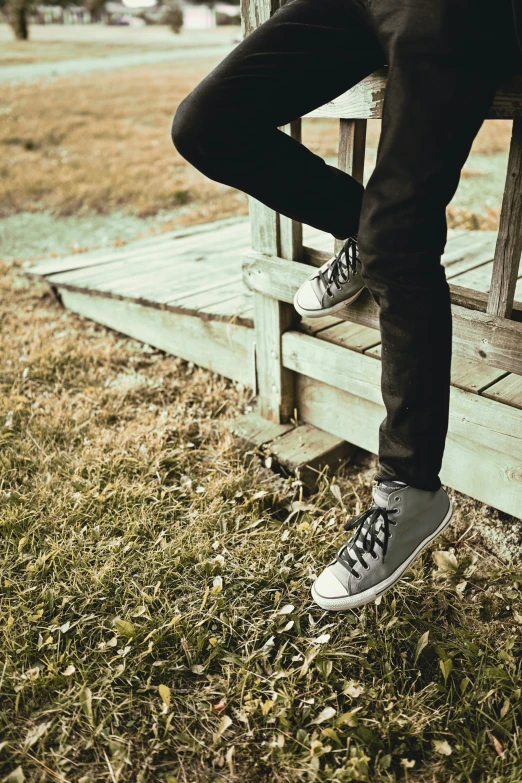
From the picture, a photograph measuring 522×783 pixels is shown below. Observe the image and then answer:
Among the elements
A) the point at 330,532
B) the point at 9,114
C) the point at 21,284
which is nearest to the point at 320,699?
the point at 330,532

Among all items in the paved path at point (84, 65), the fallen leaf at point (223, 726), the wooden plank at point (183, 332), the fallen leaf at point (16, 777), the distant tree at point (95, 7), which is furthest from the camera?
the distant tree at point (95, 7)

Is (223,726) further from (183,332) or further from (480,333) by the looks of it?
→ (183,332)

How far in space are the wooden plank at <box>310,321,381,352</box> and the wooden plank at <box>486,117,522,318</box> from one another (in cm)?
64

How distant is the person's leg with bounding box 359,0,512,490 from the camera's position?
4.41 feet

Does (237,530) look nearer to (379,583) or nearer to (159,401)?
(379,583)

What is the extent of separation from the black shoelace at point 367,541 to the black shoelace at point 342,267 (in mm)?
729

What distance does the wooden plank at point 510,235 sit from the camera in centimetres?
168

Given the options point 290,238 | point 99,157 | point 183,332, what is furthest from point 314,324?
point 99,157

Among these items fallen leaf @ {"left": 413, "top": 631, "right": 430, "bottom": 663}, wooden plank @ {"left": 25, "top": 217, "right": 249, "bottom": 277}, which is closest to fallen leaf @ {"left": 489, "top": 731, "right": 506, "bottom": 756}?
fallen leaf @ {"left": 413, "top": 631, "right": 430, "bottom": 663}

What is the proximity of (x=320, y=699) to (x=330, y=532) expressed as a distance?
0.65 metres

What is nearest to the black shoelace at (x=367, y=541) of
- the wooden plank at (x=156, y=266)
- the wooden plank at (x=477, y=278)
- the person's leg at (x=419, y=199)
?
the person's leg at (x=419, y=199)

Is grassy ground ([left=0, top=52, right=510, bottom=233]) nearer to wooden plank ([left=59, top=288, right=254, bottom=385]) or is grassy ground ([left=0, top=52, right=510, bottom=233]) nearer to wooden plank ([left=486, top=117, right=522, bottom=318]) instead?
wooden plank ([left=59, top=288, right=254, bottom=385])

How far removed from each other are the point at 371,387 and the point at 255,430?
0.58 m

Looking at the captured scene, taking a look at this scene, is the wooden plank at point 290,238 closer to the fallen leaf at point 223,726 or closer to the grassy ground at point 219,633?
the grassy ground at point 219,633
